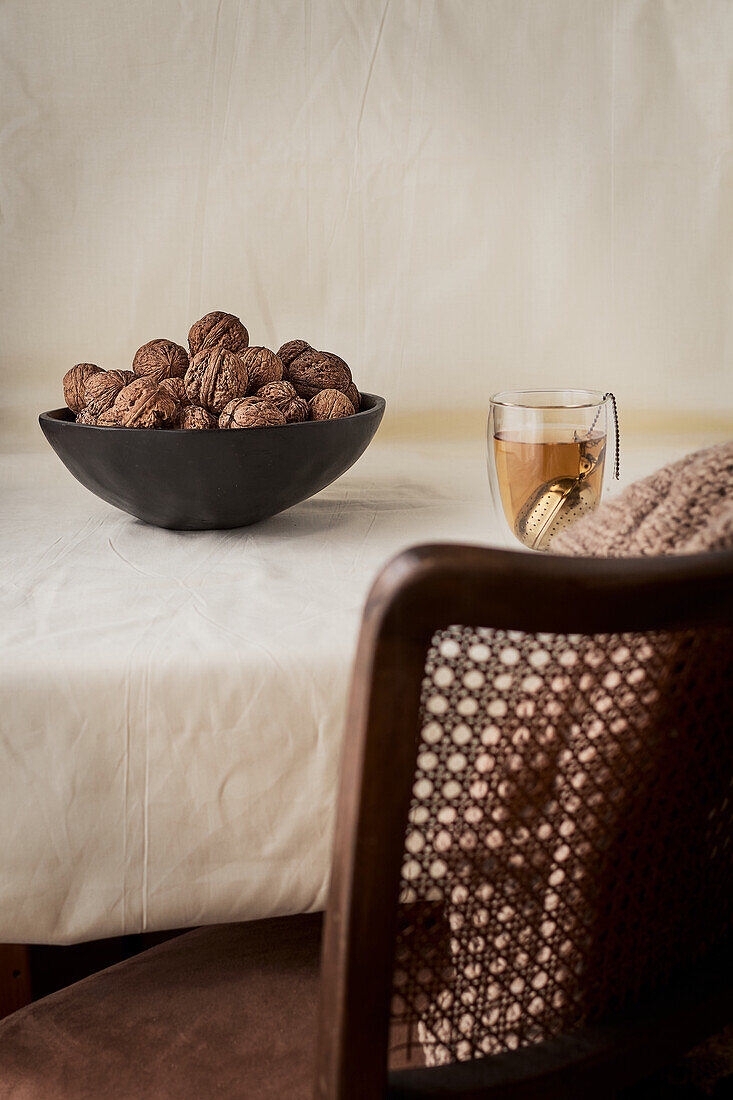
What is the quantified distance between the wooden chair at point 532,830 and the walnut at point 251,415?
1.69 feet

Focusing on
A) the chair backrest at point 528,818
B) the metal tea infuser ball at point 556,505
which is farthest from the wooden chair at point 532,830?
the metal tea infuser ball at point 556,505

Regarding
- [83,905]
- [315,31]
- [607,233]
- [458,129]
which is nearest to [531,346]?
[607,233]

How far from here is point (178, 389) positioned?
92cm

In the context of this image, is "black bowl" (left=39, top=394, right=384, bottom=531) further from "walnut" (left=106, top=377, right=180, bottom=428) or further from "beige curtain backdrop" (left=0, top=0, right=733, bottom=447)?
"beige curtain backdrop" (left=0, top=0, right=733, bottom=447)

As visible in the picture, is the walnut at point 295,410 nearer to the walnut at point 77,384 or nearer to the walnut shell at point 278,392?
the walnut shell at point 278,392

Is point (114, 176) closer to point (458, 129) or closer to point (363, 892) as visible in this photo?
point (458, 129)

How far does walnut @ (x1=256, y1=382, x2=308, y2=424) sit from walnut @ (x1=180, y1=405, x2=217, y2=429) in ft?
0.19

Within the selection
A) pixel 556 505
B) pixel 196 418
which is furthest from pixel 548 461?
pixel 196 418

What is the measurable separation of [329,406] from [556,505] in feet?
0.73

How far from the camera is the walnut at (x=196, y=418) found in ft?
2.86

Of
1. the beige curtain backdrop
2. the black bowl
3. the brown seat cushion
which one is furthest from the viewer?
the beige curtain backdrop

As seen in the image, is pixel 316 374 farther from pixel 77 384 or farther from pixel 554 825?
pixel 554 825

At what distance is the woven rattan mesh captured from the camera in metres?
0.34

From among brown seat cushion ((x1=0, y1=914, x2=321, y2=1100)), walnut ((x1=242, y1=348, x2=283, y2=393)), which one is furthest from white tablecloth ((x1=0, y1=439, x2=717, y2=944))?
walnut ((x1=242, y1=348, x2=283, y2=393))
